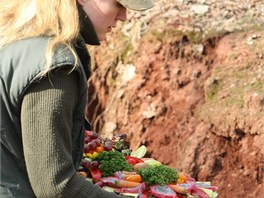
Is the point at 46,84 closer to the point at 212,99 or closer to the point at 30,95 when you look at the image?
the point at 30,95

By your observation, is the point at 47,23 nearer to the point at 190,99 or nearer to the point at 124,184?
the point at 124,184

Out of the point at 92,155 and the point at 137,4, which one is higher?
the point at 137,4

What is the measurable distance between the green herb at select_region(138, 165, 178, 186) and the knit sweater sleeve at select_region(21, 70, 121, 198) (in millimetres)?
587

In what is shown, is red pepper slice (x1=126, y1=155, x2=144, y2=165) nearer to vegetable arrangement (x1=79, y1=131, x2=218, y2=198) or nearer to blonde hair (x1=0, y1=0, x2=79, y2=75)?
vegetable arrangement (x1=79, y1=131, x2=218, y2=198)

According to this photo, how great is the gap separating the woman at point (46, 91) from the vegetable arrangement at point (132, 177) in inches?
9.6

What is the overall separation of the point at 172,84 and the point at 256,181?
116 cm

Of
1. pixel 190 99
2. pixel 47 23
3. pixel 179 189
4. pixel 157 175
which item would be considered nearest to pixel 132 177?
pixel 157 175

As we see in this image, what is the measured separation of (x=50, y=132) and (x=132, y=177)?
0.72 metres

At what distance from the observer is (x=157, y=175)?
3.01 meters

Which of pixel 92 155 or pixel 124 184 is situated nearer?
pixel 124 184

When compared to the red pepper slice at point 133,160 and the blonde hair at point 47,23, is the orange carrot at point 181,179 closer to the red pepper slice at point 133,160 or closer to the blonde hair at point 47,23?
the red pepper slice at point 133,160

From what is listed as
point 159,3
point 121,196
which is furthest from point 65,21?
point 159,3

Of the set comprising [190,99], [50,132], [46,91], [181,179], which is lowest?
[190,99]

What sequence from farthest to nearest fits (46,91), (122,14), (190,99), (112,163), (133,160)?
1. (190,99)
2. (133,160)
3. (112,163)
4. (122,14)
5. (46,91)
